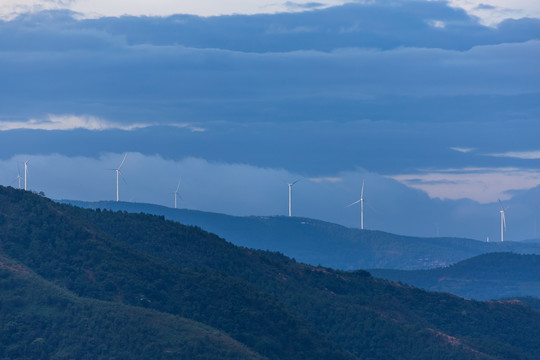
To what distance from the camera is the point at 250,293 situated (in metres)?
130

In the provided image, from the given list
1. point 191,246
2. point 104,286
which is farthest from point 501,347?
Answer: point 104,286

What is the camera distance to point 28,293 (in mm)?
102938

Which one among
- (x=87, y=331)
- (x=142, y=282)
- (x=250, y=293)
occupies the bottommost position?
(x=250, y=293)

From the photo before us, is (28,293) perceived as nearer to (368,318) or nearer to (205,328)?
(205,328)

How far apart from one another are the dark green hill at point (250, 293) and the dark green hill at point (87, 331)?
11.0 metres

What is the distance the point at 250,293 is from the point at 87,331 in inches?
1403

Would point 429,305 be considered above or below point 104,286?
below

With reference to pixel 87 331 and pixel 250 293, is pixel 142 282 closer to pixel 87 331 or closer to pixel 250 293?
pixel 250 293

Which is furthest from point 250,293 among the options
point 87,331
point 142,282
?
point 87,331

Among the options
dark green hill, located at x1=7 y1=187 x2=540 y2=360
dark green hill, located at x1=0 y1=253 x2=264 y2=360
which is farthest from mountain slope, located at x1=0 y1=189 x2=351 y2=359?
dark green hill, located at x1=0 y1=253 x2=264 y2=360

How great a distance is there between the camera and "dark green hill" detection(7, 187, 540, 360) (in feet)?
392

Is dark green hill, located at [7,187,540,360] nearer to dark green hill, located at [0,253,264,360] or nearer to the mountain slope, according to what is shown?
the mountain slope

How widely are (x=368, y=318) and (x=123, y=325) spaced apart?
2165 inches

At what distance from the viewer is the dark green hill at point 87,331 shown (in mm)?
94625
